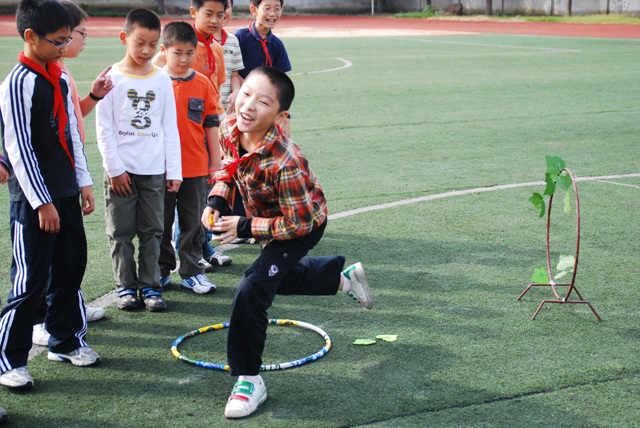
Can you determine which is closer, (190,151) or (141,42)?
(141,42)

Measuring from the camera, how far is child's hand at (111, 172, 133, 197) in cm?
462

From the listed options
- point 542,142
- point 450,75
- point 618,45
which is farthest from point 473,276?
point 618,45

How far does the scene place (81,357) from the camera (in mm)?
3998

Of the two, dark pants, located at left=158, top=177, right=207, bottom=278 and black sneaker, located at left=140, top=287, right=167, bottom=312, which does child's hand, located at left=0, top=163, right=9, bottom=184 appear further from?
dark pants, located at left=158, top=177, right=207, bottom=278

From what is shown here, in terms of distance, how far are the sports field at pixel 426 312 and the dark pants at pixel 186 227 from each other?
26cm

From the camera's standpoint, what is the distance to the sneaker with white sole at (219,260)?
5.70 meters

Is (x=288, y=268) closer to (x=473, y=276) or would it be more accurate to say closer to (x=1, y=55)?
(x=473, y=276)

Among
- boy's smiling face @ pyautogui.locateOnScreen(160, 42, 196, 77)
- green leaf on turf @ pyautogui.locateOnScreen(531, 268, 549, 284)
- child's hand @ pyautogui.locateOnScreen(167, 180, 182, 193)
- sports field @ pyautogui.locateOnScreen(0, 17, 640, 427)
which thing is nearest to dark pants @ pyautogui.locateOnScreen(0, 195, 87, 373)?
sports field @ pyautogui.locateOnScreen(0, 17, 640, 427)

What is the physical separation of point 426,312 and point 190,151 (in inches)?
78.1

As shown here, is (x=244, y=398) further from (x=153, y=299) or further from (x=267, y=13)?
(x=267, y=13)

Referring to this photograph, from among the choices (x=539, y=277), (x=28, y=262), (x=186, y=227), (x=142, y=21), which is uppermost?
(x=142, y=21)

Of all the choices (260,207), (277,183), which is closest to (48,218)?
(260,207)

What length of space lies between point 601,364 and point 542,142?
264 inches

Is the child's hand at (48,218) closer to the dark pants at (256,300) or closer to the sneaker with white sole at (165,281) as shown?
the dark pants at (256,300)
